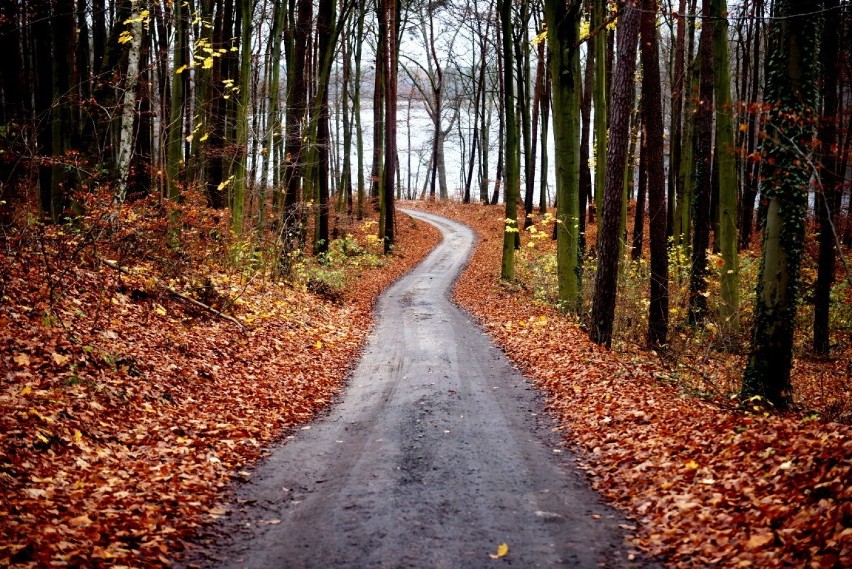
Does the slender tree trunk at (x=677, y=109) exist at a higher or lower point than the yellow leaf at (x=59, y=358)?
higher

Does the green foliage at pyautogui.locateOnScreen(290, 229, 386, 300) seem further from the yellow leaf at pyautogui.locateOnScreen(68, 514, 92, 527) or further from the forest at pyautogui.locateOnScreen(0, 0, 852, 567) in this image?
the yellow leaf at pyautogui.locateOnScreen(68, 514, 92, 527)

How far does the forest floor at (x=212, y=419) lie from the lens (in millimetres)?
4656

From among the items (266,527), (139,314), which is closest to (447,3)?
(139,314)

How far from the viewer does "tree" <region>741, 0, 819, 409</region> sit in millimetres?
7141

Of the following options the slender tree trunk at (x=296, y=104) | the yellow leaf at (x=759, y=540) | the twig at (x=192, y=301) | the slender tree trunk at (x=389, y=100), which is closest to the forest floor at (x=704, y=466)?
the yellow leaf at (x=759, y=540)

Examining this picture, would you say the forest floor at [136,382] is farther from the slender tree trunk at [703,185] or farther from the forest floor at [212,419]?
the slender tree trunk at [703,185]

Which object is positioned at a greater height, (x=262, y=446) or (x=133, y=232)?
(x=133, y=232)

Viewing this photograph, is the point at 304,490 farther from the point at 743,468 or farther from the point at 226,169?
the point at 226,169

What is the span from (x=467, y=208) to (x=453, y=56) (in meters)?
12.3

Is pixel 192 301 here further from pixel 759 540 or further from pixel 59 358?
pixel 759 540

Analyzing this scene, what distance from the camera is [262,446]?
7.40 meters

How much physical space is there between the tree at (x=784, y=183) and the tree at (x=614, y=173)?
13.2ft

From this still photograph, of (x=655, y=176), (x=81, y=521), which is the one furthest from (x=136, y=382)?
(x=655, y=176)

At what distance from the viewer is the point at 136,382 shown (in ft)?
26.2
